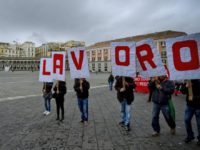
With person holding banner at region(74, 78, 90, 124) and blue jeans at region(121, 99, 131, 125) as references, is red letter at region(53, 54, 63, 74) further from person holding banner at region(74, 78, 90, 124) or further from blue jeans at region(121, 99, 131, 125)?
blue jeans at region(121, 99, 131, 125)

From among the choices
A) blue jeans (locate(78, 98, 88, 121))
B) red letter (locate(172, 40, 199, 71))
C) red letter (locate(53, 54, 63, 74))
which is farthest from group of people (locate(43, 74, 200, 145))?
red letter (locate(53, 54, 63, 74))

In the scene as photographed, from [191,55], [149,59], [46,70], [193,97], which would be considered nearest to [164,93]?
[193,97]

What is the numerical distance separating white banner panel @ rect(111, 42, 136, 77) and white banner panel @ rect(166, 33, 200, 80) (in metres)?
1.10

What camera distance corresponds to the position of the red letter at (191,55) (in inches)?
191

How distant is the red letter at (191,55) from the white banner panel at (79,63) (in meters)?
2.71

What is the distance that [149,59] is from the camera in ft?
18.5

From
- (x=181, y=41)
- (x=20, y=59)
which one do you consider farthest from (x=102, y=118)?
(x=20, y=59)

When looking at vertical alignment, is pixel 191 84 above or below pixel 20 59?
below

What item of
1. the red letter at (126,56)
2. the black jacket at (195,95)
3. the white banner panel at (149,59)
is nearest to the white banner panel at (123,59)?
the red letter at (126,56)

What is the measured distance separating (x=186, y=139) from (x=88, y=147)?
2256mm

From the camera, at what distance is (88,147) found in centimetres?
503

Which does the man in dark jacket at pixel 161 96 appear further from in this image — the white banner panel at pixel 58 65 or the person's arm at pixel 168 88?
the white banner panel at pixel 58 65

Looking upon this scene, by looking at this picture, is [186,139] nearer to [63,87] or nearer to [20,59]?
[63,87]

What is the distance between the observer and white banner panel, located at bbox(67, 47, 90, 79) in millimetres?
6858
